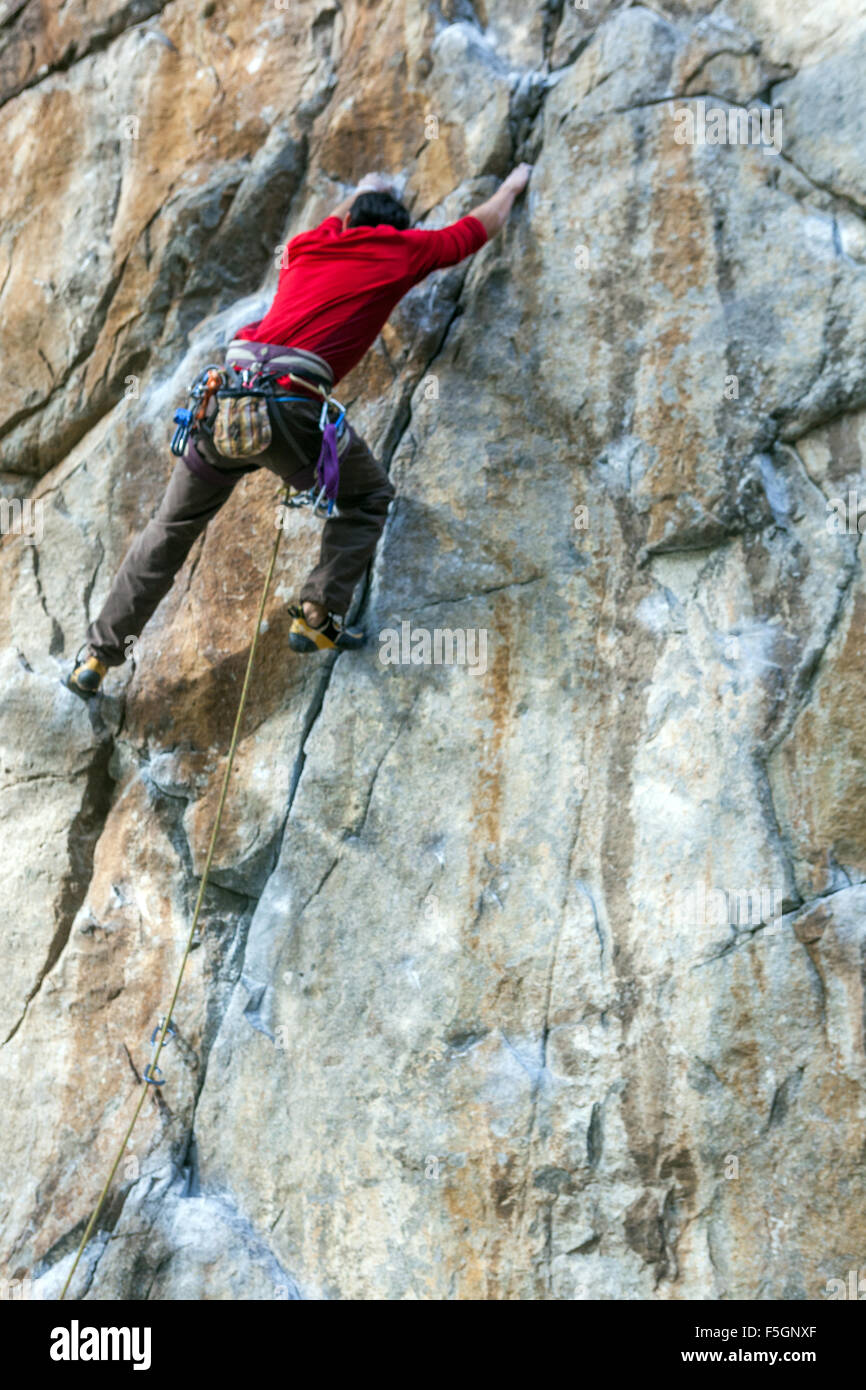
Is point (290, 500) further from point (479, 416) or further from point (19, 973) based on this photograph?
point (19, 973)

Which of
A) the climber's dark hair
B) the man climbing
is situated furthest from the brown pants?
the climber's dark hair

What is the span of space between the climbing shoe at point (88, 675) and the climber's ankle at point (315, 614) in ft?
3.77

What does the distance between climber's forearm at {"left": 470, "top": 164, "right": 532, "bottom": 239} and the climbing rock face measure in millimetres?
118

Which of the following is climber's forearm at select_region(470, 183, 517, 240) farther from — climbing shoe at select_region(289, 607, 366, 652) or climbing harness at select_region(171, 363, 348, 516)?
climbing shoe at select_region(289, 607, 366, 652)

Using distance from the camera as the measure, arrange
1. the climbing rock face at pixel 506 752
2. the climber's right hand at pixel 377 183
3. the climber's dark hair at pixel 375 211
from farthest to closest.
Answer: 1. the climber's right hand at pixel 377 183
2. the climber's dark hair at pixel 375 211
3. the climbing rock face at pixel 506 752

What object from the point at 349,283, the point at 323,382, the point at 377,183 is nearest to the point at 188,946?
the point at 323,382

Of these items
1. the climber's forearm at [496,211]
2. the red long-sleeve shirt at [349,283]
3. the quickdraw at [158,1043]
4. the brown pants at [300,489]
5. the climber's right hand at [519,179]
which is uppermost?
the climber's right hand at [519,179]

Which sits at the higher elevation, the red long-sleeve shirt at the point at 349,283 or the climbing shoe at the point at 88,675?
the red long-sleeve shirt at the point at 349,283

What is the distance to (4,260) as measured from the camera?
7074 millimetres

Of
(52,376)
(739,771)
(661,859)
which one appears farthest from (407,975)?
(52,376)

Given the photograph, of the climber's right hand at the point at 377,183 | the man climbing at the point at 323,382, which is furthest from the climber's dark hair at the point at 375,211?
the climber's right hand at the point at 377,183

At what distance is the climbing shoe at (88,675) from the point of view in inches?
230

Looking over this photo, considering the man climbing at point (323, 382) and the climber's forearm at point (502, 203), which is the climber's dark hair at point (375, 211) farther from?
the climber's forearm at point (502, 203)

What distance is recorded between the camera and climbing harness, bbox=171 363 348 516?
4.90 meters
